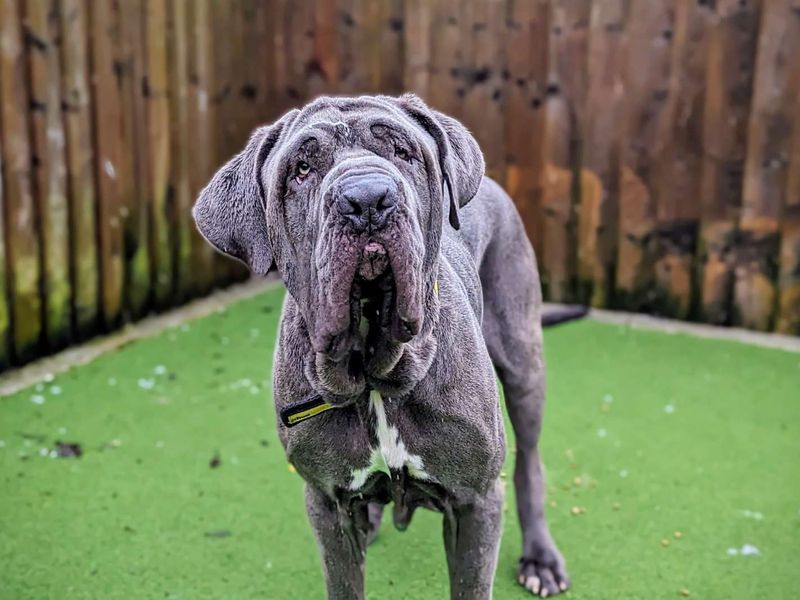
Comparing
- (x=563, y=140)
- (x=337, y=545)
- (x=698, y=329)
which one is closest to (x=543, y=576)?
(x=337, y=545)

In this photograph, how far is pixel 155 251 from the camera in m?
6.24

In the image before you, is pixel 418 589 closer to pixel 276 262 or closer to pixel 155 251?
pixel 276 262

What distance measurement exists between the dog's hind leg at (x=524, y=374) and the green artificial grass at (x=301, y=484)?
0.37 ft

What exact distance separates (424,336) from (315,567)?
1.53 meters

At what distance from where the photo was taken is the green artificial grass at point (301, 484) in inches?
136

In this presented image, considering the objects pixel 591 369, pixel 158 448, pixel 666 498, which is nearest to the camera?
pixel 666 498

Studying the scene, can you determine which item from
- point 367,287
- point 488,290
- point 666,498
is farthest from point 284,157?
point 666,498

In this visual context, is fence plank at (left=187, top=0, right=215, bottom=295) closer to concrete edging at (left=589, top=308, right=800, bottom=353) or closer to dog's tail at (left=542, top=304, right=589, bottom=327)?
dog's tail at (left=542, top=304, right=589, bottom=327)

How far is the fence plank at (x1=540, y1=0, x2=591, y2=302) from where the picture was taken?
6055mm

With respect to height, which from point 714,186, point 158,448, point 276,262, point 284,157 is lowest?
point 158,448

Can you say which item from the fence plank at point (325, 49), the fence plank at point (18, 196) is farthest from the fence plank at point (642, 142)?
the fence plank at point (18, 196)

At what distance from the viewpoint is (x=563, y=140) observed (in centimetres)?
624

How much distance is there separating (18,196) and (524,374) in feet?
10.4

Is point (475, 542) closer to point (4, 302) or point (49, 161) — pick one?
point (4, 302)
